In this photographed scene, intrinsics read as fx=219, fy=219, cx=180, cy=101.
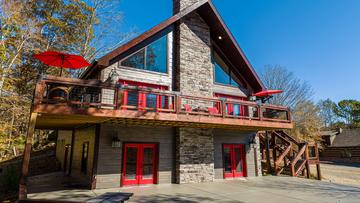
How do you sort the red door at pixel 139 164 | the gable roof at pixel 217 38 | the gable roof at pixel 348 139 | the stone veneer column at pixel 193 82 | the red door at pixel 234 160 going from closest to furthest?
the red door at pixel 139 164 → the stone veneer column at pixel 193 82 → the gable roof at pixel 217 38 → the red door at pixel 234 160 → the gable roof at pixel 348 139

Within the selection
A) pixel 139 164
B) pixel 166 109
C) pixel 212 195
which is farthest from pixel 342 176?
pixel 166 109

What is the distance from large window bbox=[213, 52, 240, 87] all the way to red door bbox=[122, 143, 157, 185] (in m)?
5.86

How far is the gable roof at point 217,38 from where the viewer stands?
1105 cm

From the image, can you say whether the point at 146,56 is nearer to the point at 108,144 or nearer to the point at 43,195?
the point at 108,144

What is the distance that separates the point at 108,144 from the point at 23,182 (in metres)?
3.66

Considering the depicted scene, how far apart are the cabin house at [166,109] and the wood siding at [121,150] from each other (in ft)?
0.13

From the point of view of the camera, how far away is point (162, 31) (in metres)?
11.9

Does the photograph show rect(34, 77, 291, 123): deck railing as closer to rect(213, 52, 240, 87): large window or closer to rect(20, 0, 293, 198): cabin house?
rect(20, 0, 293, 198): cabin house

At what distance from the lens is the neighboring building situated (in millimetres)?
34531

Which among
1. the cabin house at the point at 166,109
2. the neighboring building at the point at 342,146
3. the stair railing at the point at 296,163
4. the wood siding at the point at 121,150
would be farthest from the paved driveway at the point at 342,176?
the wood siding at the point at 121,150

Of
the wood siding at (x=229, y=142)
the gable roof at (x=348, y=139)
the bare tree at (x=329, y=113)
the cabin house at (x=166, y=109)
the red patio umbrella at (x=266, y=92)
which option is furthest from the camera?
the bare tree at (x=329, y=113)

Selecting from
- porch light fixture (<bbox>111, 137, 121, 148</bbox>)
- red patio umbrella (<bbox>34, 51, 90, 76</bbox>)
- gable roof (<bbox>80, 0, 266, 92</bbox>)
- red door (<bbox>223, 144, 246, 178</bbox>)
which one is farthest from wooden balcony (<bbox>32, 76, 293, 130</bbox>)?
red door (<bbox>223, 144, 246, 178</bbox>)

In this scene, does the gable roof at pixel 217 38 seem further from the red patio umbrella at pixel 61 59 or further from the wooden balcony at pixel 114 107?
the wooden balcony at pixel 114 107

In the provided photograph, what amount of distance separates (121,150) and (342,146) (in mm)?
40162
